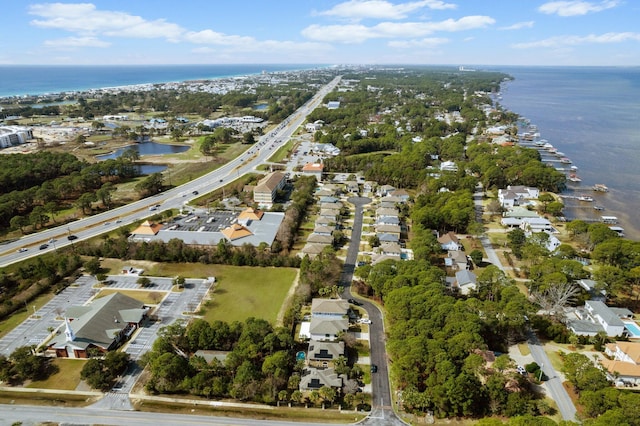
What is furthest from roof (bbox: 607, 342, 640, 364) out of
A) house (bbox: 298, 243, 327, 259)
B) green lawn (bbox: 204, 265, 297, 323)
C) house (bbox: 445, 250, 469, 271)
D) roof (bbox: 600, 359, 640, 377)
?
house (bbox: 298, 243, 327, 259)

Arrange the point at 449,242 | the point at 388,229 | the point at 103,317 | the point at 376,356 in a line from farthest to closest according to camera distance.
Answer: the point at 388,229
the point at 449,242
the point at 103,317
the point at 376,356

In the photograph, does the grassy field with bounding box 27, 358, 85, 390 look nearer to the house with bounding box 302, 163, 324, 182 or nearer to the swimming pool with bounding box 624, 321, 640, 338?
the swimming pool with bounding box 624, 321, 640, 338

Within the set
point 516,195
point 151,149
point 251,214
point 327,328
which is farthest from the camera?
point 151,149

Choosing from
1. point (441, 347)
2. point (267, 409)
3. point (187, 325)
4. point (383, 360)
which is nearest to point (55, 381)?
point (187, 325)

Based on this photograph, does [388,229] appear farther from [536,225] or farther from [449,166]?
[449,166]

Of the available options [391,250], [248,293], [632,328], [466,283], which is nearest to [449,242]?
[391,250]

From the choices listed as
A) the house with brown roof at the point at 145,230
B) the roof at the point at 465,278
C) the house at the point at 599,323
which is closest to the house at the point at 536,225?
the roof at the point at 465,278
